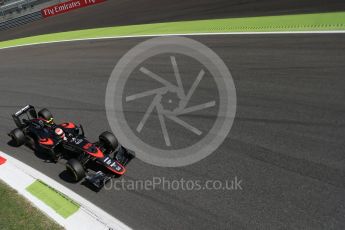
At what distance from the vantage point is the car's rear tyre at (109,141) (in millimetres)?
8438

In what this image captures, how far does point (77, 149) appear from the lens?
26.9 feet

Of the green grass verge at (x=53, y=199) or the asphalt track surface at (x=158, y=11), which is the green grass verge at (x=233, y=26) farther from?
the green grass verge at (x=53, y=199)

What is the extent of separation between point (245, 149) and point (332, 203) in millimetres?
2133

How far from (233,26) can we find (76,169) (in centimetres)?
985

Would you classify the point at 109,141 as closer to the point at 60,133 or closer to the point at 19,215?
the point at 60,133

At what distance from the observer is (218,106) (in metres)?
9.52

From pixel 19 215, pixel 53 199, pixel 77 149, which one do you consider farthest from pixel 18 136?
pixel 19 215

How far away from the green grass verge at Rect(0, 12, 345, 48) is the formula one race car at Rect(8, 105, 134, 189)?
8218mm

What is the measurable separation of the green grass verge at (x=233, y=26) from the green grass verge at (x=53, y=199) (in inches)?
385

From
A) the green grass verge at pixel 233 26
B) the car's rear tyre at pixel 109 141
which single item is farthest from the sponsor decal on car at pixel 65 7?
the car's rear tyre at pixel 109 141

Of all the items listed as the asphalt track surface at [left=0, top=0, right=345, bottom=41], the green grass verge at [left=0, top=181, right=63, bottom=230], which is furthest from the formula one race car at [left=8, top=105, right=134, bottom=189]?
the asphalt track surface at [left=0, top=0, right=345, bottom=41]

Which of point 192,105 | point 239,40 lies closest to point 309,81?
point 192,105

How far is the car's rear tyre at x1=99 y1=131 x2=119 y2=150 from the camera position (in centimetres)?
844

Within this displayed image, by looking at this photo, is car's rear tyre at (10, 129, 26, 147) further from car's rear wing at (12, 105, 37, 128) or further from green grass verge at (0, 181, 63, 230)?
green grass verge at (0, 181, 63, 230)
